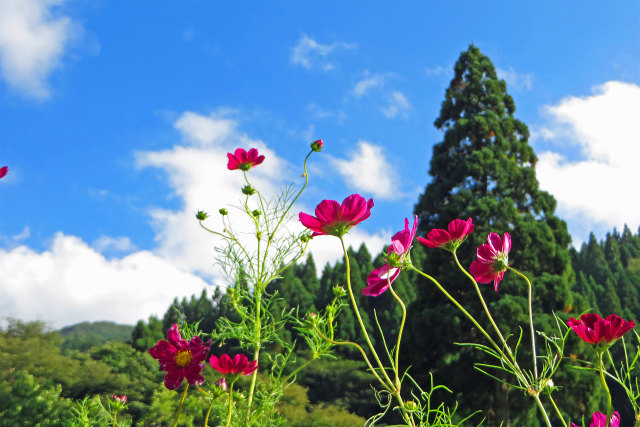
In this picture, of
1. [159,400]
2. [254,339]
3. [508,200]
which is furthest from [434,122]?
[254,339]

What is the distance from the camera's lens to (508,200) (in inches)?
334

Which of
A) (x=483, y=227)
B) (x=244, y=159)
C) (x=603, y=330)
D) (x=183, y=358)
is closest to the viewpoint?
(x=603, y=330)

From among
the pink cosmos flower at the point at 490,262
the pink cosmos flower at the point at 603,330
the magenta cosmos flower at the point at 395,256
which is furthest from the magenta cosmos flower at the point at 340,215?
the pink cosmos flower at the point at 603,330

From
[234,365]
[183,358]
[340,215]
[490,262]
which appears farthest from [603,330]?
[183,358]

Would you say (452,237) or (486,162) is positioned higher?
(486,162)

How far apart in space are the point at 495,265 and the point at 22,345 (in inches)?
386

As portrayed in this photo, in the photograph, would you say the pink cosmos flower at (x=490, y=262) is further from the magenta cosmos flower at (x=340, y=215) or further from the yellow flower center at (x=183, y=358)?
the yellow flower center at (x=183, y=358)

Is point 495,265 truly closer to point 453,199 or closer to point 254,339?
point 254,339

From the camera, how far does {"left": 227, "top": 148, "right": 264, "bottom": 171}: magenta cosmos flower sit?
4.21 ft

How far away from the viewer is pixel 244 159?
1296 mm

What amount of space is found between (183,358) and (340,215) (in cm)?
44

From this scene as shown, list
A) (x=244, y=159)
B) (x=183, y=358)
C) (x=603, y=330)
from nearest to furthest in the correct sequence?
1. (x=603, y=330)
2. (x=183, y=358)
3. (x=244, y=159)

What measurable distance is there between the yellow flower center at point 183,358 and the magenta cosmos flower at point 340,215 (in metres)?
0.38

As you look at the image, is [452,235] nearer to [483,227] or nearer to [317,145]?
[317,145]
